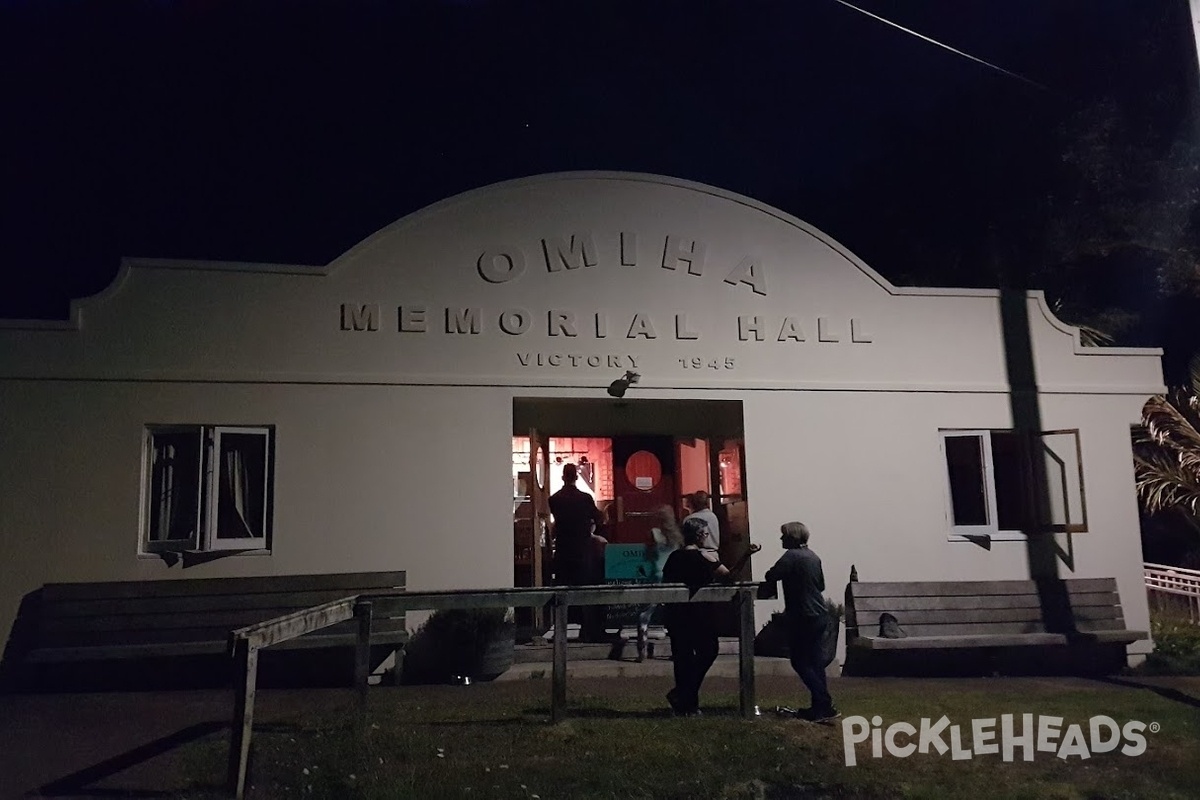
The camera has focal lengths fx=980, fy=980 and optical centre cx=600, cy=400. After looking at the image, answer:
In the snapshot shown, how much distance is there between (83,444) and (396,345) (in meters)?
3.03

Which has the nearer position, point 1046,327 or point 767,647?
point 767,647

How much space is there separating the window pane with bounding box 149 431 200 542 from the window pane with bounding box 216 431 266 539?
0.81 ft

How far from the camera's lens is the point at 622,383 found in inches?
393

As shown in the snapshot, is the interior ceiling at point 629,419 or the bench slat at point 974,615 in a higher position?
the interior ceiling at point 629,419

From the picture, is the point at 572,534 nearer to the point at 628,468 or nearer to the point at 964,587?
the point at 628,468

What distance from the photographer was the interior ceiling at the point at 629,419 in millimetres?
11750

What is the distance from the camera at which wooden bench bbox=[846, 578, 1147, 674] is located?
9750mm

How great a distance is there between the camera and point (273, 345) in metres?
9.62

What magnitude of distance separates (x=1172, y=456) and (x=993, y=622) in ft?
22.7

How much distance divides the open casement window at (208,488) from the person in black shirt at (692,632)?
4.31 meters

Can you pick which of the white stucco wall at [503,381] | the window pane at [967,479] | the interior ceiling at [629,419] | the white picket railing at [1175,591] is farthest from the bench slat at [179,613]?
the white picket railing at [1175,591]

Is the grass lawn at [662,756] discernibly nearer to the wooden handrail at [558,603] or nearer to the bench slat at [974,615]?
the wooden handrail at [558,603]

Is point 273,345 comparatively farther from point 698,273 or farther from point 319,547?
point 698,273

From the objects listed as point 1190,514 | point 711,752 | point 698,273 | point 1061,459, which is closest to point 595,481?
point 698,273
